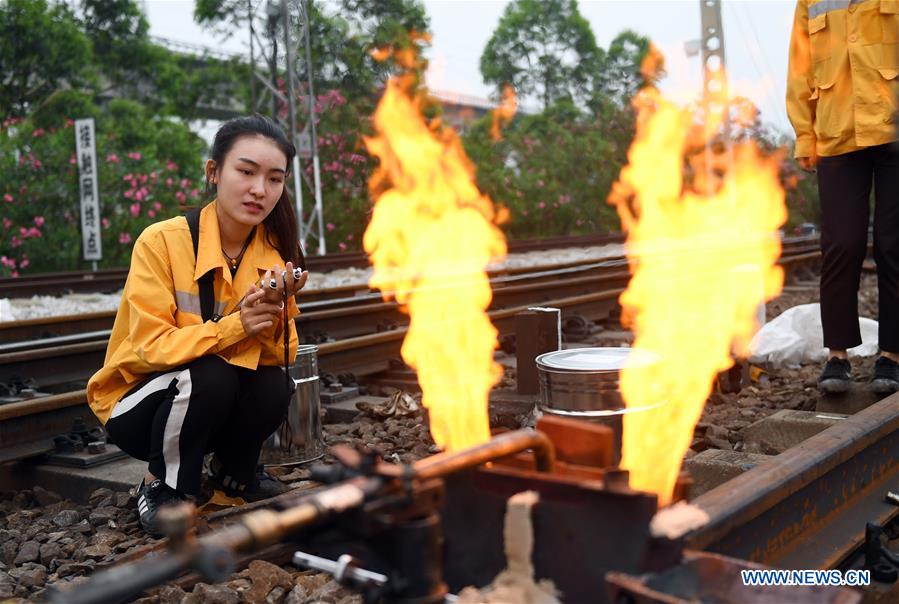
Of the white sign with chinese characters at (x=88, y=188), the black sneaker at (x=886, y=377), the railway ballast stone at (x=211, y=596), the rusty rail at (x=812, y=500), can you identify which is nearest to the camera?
the rusty rail at (x=812, y=500)

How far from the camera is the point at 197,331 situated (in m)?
2.90

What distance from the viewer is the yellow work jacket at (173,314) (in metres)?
2.86

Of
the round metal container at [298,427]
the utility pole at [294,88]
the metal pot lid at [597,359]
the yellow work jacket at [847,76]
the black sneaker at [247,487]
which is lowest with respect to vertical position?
the black sneaker at [247,487]

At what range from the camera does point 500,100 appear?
3784 cm

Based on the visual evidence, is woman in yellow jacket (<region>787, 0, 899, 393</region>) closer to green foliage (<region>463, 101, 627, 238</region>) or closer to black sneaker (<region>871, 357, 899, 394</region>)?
black sneaker (<region>871, 357, 899, 394</region>)

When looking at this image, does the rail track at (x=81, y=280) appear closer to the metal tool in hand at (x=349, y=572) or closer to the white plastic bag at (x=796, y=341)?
the white plastic bag at (x=796, y=341)

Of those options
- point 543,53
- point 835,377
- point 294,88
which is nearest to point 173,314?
point 835,377

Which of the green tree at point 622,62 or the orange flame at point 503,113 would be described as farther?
the green tree at point 622,62

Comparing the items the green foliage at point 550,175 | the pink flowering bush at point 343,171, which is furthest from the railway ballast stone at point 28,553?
the green foliage at point 550,175

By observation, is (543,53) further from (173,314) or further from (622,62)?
(173,314)

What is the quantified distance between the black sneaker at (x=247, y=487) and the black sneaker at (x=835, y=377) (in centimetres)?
262

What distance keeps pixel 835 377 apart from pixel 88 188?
13.2m

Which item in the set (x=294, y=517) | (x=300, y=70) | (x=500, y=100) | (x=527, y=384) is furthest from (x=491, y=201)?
(x=294, y=517)

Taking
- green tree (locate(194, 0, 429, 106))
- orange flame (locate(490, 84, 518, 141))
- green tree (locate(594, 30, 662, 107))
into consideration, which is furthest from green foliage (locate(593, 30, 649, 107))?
green tree (locate(194, 0, 429, 106))
